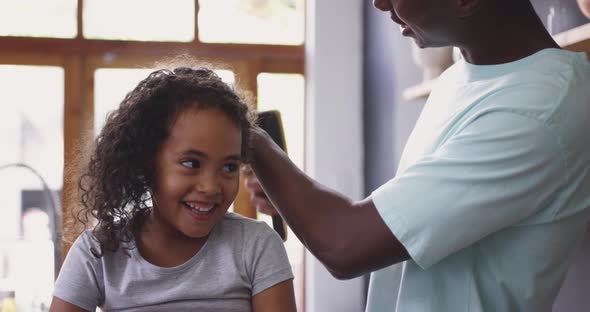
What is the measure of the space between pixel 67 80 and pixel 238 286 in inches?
85.1

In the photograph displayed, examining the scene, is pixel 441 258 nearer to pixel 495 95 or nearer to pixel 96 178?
pixel 495 95

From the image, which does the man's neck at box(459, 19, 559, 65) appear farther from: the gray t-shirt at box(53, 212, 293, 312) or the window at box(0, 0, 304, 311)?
the window at box(0, 0, 304, 311)

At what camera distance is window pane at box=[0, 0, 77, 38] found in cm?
301

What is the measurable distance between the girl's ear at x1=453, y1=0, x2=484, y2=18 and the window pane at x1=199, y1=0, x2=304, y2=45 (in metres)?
2.24

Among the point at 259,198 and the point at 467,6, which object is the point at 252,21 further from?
the point at 467,6

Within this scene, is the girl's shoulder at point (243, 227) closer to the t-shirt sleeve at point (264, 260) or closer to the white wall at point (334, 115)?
the t-shirt sleeve at point (264, 260)

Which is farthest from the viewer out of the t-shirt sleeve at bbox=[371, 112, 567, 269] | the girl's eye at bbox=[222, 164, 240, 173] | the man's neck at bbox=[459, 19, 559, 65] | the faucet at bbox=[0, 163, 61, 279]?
the faucet at bbox=[0, 163, 61, 279]

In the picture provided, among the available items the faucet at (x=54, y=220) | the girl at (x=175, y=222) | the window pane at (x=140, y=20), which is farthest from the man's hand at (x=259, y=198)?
the window pane at (x=140, y=20)

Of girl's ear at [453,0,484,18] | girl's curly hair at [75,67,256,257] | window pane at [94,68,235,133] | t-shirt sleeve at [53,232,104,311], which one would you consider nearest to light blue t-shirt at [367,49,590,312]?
girl's ear at [453,0,484,18]

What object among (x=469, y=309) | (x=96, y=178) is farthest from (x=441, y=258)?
(x=96, y=178)

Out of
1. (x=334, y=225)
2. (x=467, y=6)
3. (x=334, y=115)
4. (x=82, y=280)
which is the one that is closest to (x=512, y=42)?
(x=467, y=6)

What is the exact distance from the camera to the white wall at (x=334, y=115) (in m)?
3.09

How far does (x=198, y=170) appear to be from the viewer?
3.79 ft

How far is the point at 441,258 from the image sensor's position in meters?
1.01
